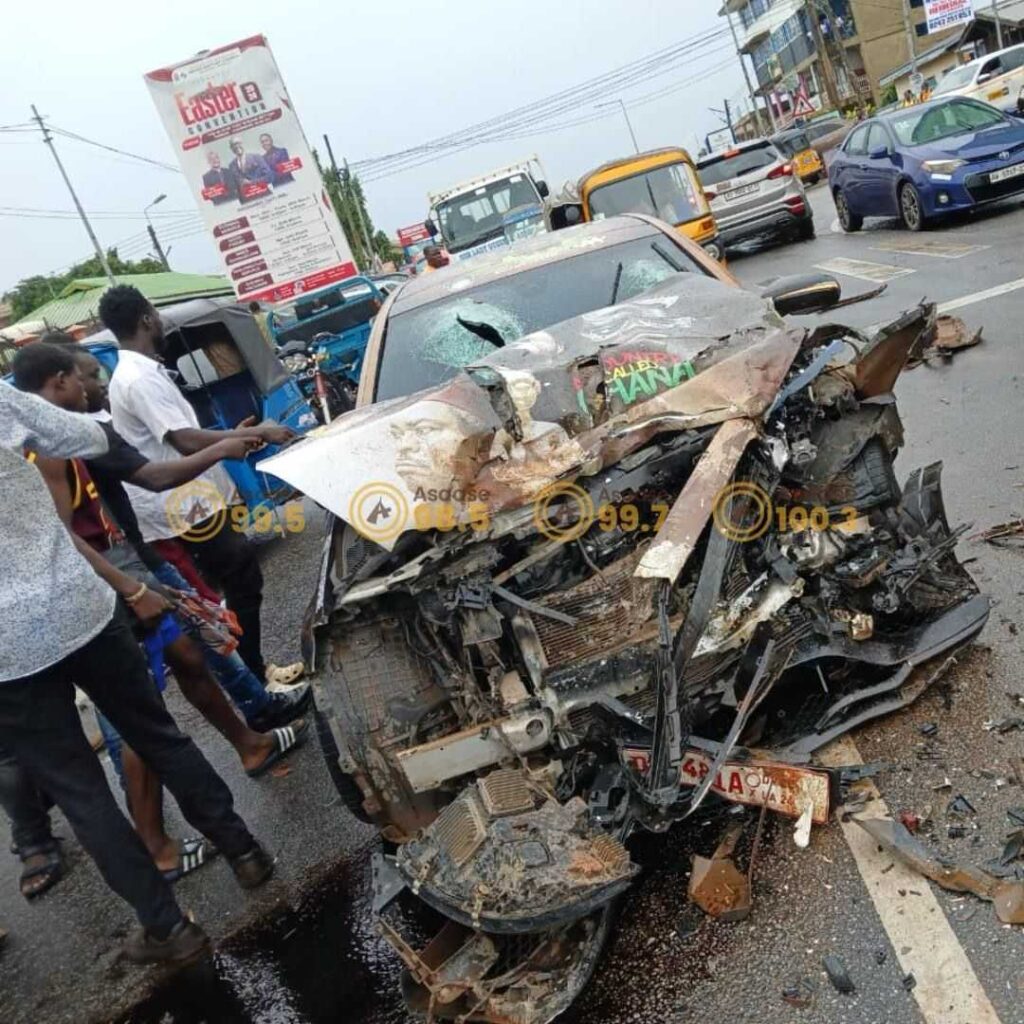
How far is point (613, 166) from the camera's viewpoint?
11977 mm

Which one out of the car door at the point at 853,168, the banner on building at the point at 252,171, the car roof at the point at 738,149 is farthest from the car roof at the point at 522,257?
the car roof at the point at 738,149

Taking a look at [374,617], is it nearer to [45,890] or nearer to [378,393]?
[378,393]

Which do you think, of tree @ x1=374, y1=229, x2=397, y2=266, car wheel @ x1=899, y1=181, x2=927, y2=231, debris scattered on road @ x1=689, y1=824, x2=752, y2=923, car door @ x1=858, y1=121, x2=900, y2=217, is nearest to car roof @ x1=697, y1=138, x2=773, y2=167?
car door @ x1=858, y1=121, x2=900, y2=217

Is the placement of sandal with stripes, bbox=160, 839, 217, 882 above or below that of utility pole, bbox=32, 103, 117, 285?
below

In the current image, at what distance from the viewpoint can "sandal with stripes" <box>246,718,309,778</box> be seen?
4.04 metres

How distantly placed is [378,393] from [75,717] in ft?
5.71

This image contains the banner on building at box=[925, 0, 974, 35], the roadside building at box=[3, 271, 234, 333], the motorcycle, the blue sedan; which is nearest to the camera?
the motorcycle

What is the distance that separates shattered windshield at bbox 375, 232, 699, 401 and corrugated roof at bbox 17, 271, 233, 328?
2162cm

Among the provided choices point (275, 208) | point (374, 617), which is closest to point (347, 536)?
point (374, 617)

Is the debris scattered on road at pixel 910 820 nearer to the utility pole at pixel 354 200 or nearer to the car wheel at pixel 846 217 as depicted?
the car wheel at pixel 846 217

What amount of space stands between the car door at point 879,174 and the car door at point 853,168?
0.09m

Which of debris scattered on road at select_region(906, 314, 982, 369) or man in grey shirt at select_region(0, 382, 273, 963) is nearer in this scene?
man in grey shirt at select_region(0, 382, 273, 963)

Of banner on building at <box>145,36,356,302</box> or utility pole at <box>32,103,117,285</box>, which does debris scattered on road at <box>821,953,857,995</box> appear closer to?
banner on building at <box>145,36,356,302</box>

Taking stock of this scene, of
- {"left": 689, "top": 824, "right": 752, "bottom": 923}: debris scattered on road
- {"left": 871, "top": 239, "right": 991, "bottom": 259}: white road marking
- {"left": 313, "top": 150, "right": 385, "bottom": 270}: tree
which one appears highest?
{"left": 313, "top": 150, "right": 385, "bottom": 270}: tree
